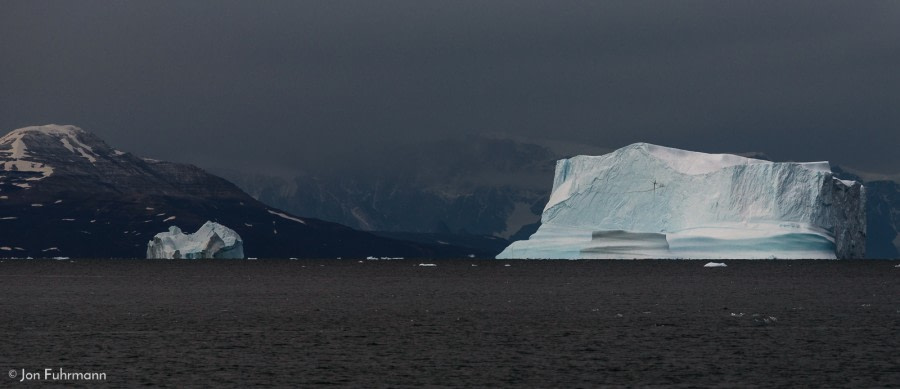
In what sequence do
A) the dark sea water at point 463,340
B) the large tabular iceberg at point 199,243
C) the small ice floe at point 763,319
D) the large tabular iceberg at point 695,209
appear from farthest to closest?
the large tabular iceberg at point 199,243, the large tabular iceberg at point 695,209, the small ice floe at point 763,319, the dark sea water at point 463,340

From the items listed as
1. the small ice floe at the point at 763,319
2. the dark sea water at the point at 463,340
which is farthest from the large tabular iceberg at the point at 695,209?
the small ice floe at the point at 763,319

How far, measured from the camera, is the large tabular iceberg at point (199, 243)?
138 meters

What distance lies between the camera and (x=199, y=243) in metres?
139

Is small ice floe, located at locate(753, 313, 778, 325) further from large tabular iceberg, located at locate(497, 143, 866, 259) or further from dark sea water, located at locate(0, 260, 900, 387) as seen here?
large tabular iceberg, located at locate(497, 143, 866, 259)

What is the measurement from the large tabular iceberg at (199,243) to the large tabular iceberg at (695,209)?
129 ft

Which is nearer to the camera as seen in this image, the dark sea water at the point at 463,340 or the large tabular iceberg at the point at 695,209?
the dark sea water at the point at 463,340

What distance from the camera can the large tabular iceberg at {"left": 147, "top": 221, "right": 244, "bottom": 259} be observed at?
13825 cm

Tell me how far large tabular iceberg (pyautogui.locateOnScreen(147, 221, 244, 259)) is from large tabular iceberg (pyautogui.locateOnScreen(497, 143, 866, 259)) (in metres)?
39.3

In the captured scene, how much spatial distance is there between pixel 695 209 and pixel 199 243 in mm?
60769

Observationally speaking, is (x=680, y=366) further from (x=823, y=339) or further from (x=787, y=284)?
(x=787, y=284)

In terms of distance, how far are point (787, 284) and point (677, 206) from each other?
32.0 metres

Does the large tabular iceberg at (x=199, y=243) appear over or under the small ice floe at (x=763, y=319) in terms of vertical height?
over

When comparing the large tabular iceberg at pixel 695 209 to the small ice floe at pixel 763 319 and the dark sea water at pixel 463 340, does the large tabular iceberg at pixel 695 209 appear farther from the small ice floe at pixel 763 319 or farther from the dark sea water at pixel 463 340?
the small ice floe at pixel 763 319

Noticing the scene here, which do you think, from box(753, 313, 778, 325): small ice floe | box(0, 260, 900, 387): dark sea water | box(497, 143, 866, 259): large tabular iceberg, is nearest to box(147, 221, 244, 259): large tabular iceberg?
box(497, 143, 866, 259): large tabular iceberg
